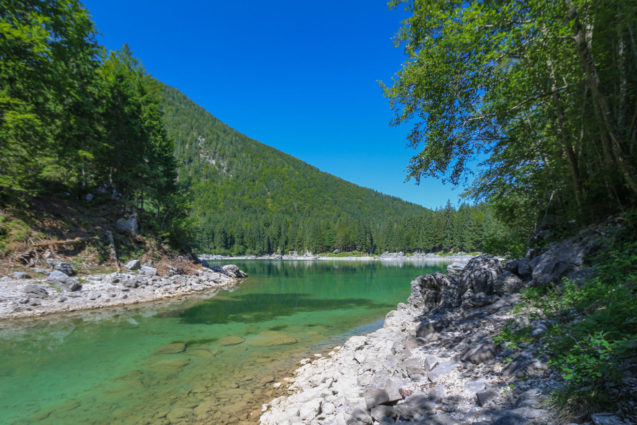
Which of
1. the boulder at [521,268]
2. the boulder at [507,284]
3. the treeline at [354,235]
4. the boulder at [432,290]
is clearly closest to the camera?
the boulder at [507,284]

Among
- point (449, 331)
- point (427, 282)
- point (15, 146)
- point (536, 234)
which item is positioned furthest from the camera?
point (15, 146)

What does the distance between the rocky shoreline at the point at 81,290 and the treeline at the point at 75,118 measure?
19.1 feet

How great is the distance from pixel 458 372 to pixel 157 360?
9.42 metres

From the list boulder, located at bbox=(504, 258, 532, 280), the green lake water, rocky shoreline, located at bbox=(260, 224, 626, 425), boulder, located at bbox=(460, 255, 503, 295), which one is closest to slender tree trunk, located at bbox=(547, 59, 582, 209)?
rocky shoreline, located at bbox=(260, 224, 626, 425)

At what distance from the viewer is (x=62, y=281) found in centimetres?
1553

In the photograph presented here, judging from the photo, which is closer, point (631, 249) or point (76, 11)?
point (631, 249)

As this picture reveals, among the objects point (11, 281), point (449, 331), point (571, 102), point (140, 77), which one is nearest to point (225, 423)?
point (449, 331)

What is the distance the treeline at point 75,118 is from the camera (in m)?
11.2

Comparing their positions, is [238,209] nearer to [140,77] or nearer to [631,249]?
[140,77]

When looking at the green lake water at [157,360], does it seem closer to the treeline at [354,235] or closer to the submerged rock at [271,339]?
the submerged rock at [271,339]

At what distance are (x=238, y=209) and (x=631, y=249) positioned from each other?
611ft

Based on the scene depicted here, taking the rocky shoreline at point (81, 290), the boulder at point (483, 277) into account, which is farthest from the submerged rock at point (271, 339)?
the rocky shoreline at point (81, 290)

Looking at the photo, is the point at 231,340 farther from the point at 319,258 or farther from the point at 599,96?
the point at 319,258

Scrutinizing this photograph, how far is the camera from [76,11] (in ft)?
40.7
